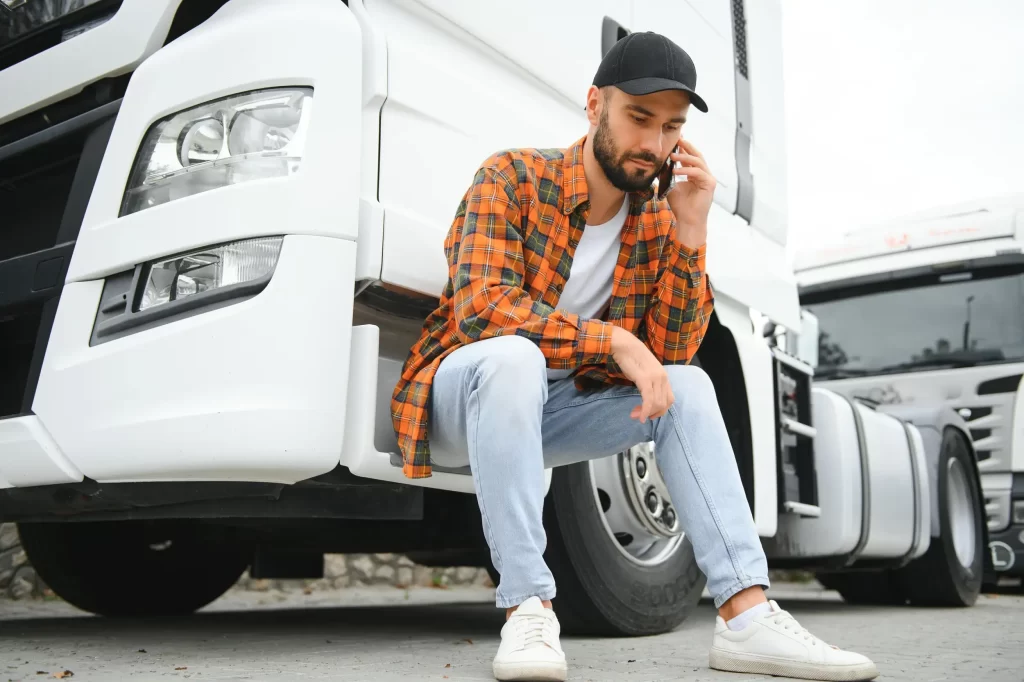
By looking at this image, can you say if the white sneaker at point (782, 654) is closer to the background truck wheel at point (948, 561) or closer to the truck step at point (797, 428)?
the truck step at point (797, 428)

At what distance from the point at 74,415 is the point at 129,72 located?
2.49 feet

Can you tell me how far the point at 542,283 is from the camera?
2277mm

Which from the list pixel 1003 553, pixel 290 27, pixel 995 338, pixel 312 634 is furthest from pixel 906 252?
pixel 290 27

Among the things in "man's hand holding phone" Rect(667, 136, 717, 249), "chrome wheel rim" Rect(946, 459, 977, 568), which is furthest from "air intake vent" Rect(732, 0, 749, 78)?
"chrome wheel rim" Rect(946, 459, 977, 568)

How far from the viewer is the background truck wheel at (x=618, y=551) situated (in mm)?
2686

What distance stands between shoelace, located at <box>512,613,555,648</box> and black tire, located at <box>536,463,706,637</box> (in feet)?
2.45

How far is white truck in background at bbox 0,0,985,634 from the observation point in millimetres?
1917

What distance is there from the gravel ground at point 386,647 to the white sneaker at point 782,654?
5 centimetres

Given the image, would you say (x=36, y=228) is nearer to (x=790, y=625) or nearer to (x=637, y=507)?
(x=637, y=507)

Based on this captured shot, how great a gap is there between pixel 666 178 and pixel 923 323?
4.29 meters

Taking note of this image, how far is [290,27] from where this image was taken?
2.04 meters

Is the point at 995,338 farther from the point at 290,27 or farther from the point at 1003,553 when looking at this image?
the point at 290,27

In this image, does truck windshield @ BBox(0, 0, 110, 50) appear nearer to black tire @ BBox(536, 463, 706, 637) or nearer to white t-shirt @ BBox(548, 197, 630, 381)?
white t-shirt @ BBox(548, 197, 630, 381)

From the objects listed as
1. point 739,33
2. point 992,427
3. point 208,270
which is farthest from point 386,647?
point 992,427
